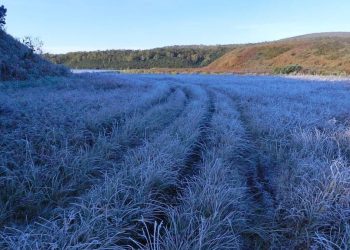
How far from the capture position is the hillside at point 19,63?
18.0 meters

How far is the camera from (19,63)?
A: 65.7 feet

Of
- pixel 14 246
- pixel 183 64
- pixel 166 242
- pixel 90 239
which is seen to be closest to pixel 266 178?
pixel 166 242

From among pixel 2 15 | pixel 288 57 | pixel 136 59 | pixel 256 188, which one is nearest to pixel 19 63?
pixel 2 15

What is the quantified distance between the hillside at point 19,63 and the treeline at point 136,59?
7498cm

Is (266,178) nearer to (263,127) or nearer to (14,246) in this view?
(263,127)

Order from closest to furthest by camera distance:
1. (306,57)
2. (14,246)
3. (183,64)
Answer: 1. (14,246)
2. (306,57)
3. (183,64)

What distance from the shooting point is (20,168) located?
4859 millimetres

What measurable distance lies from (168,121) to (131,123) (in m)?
1.44

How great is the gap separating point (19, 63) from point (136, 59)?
91195 millimetres

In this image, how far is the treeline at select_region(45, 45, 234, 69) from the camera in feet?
331

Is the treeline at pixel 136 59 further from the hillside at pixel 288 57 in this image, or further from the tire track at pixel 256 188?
the tire track at pixel 256 188

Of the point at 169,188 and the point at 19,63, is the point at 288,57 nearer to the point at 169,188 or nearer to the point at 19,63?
the point at 19,63

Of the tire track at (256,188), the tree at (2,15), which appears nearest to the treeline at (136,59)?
the tree at (2,15)

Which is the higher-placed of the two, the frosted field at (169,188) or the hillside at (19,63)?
the hillside at (19,63)
